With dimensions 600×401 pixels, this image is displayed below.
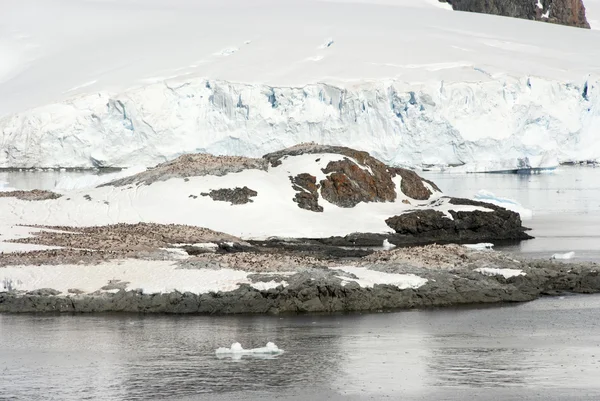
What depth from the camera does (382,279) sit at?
1917 cm

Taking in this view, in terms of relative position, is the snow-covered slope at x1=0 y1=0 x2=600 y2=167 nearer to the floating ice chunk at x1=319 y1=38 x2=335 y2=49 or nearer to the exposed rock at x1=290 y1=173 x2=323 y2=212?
the floating ice chunk at x1=319 y1=38 x2=335 y2=49

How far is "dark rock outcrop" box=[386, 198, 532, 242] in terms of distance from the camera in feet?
101

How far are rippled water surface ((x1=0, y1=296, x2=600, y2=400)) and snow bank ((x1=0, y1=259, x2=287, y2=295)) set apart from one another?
1000mm

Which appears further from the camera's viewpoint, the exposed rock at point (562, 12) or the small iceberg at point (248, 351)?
the exposed rock at point (562, 12)

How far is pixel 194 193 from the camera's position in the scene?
101ft

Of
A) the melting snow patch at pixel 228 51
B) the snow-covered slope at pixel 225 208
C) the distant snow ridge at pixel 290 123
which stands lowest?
the snow-covered slope at pixel 225 208

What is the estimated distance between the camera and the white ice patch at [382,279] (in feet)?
62.1

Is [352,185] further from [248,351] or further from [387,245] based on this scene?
[248,351]

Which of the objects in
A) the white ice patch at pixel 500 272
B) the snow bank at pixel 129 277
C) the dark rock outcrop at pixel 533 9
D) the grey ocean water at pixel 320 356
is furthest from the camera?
the dark rock outcrop at pixel 533 9

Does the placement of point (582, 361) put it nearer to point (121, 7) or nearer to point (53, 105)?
point (53, 105)

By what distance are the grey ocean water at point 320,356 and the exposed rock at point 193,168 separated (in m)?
14.1

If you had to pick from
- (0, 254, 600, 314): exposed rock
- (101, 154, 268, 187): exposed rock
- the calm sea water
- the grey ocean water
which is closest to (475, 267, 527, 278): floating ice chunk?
(0, 254, 600, 314): exposed rock

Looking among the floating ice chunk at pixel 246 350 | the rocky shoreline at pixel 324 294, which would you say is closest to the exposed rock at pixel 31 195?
the rocky shoreline at pixel 324 294

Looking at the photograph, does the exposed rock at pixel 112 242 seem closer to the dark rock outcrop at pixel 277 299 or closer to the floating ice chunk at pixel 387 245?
the dark rock outcrop at pixel 277 299
